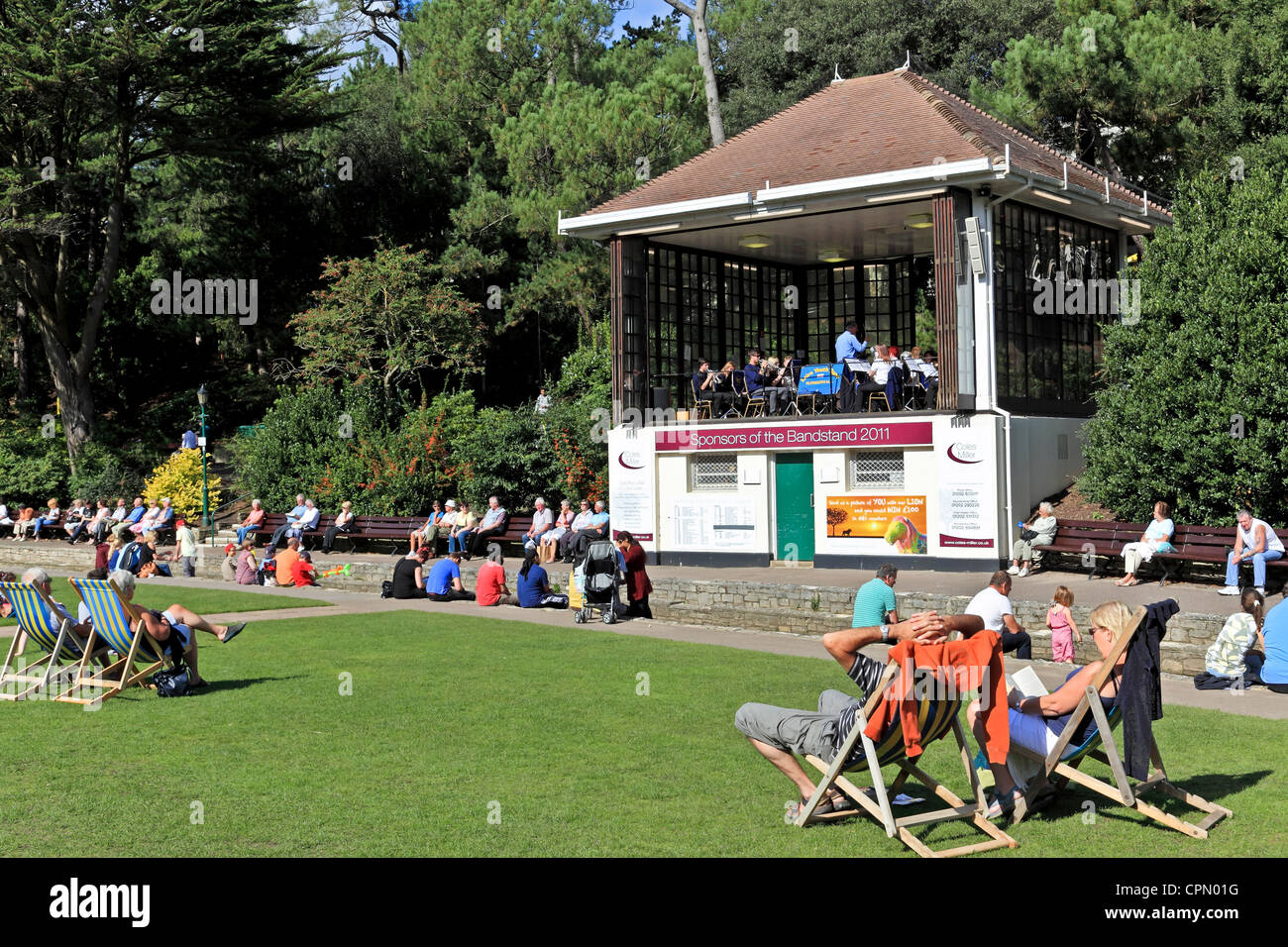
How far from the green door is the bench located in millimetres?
4498

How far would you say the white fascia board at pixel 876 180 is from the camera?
22.3 metres

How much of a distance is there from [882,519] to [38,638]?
48.9 ft

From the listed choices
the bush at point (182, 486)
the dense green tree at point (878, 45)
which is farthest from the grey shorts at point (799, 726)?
the dense green tree at point (878, 45)

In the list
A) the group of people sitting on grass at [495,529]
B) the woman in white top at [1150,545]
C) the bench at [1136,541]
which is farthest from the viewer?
the group of people sitting on grass at [495,529]

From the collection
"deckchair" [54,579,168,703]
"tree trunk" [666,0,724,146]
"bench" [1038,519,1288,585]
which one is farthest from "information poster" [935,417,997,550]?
"tree trunk" [666,0,724,146]

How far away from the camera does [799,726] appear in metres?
6.99

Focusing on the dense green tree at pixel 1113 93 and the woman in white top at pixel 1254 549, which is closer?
the woman in white top at pixel 1254 549

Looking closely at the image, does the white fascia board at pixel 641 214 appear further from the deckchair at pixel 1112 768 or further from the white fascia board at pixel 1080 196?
the deckchair at pixel 1112 768

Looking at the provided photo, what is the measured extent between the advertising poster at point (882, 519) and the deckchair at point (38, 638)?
1383cm

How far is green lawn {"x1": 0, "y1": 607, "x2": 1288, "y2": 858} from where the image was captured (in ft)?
21.9

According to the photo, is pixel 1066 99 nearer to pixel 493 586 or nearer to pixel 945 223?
pixel 945 223

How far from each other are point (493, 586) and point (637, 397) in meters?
7.96

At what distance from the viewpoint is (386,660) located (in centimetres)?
1370
